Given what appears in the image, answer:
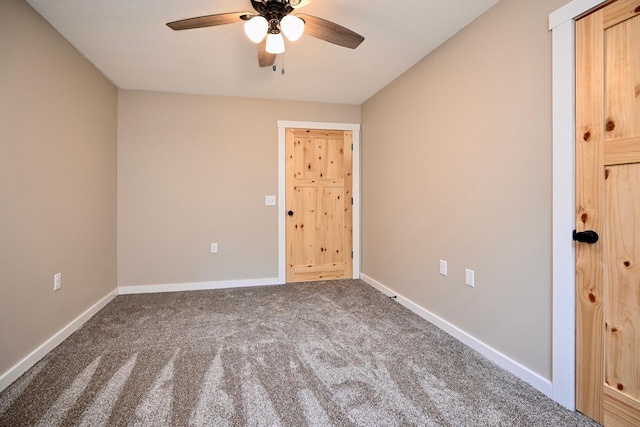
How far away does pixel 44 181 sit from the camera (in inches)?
83.0

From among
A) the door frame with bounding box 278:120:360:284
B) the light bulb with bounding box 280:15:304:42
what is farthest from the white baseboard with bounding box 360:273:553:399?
the light bulb with bounding box 280:15:304:42

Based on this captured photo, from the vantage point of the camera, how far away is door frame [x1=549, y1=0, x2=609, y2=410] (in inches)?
59.9

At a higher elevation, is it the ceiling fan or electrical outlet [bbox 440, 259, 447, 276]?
the ceiling fan

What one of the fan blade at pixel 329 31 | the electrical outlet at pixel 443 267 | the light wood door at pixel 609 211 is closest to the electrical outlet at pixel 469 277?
the electrical outlet at pixel 443 267

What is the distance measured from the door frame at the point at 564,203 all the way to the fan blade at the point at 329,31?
1040 mm

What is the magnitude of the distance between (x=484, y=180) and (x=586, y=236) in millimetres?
705

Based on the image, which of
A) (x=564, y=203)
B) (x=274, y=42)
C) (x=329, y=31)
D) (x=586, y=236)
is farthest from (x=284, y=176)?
(x=586, y=236)

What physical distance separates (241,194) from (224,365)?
7.19ft

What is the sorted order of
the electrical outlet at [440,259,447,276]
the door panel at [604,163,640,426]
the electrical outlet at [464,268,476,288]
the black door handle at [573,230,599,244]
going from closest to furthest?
1. the door panel at [604,163,640,426]
2. the black door handle at [573,230,599,244]
3. the electrical outlet at [464,268,476,288]
4. the electrical outlet at [440,259,447,276]

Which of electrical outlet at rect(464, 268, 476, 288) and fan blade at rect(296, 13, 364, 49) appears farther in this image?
electrical outlet at rect(464, 268, 476, 288)

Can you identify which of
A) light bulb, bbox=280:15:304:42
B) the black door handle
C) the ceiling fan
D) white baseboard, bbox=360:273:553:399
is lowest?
white baseboard, bbox=360:273:553:399

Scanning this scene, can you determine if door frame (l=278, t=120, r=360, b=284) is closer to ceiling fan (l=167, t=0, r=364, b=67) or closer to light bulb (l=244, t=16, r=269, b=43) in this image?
ceiling fan (l=167, t=0, r=364, b=67)

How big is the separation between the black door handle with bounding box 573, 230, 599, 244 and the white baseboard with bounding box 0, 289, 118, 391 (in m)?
3.13

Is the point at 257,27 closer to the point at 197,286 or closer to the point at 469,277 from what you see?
the point at 469,277
